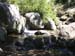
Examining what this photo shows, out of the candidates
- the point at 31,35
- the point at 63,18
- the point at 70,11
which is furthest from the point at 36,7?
the point at 70,11

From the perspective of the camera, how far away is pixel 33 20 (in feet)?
55.4

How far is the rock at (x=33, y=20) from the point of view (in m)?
16.7

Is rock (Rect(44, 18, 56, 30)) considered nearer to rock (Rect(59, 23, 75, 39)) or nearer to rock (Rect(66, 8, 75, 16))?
rock (Rect(59, 23, 75, 39))

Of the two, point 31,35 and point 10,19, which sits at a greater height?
point 10,19

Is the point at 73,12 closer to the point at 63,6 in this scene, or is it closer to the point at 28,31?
the point at 63,6

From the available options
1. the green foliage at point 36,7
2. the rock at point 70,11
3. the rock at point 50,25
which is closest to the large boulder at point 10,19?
the green foliage at point 36,7

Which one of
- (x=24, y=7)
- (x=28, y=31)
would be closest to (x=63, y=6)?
(x=24, y=7)

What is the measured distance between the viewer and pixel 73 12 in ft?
70.2

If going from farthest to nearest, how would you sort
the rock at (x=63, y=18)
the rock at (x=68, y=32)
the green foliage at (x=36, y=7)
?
the rock at (x=63, y=18)
the green foliage at (x=36, y=7)
the rock at (x=68, y=32)

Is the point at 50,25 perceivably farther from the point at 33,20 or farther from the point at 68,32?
the point at 68,32

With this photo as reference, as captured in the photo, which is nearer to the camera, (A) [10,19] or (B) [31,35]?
(B) [31,35]

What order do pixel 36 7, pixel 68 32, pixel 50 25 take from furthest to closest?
pixel 36 7
pixel 50 25
pixel 68 32

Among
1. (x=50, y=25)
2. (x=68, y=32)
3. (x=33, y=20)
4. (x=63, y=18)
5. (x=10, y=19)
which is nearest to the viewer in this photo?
(x=10, y=19)

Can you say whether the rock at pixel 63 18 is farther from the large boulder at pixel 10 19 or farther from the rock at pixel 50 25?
the large boulder at pixel 10 19
